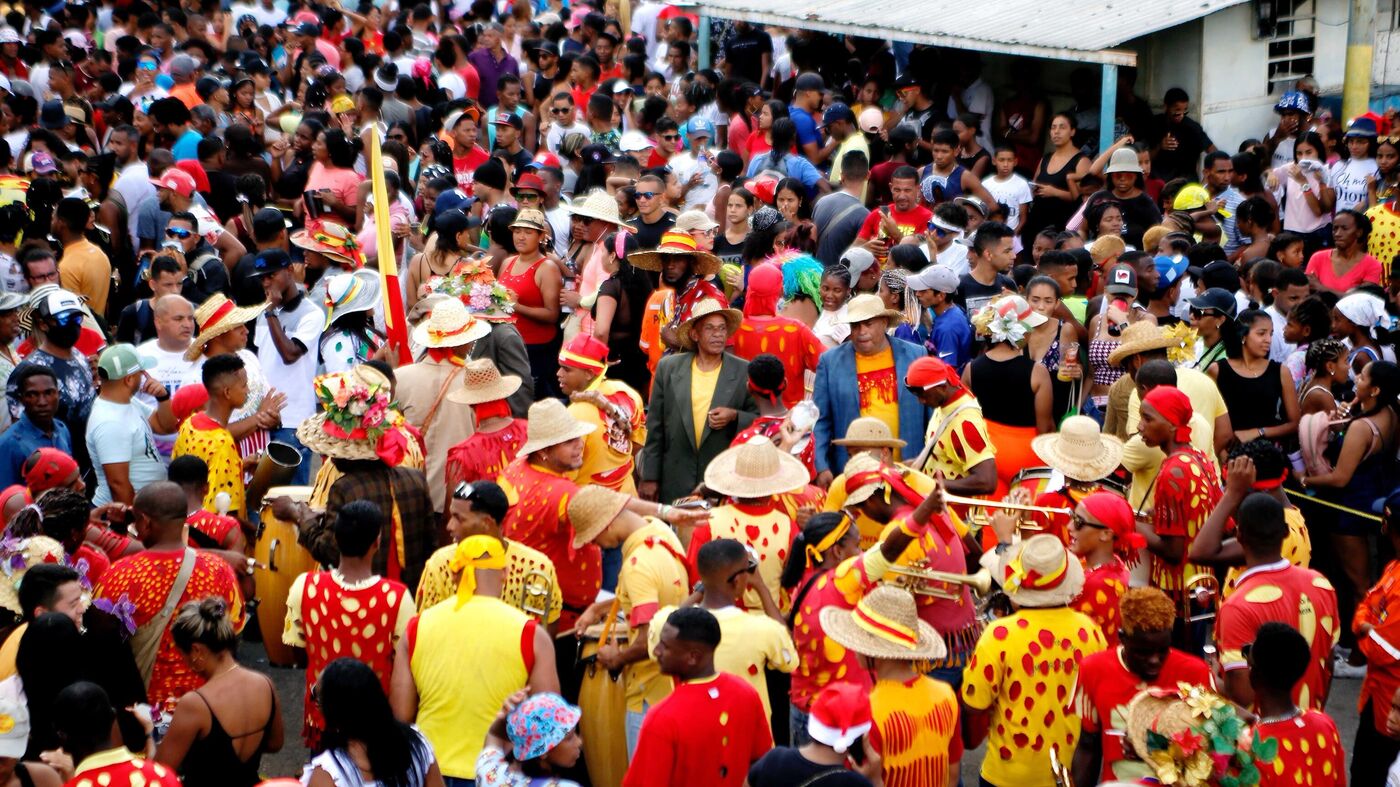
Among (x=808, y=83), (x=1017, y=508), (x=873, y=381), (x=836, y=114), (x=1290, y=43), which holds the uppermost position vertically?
(x=1290, y=43)

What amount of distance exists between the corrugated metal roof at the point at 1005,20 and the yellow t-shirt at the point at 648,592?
9.00m

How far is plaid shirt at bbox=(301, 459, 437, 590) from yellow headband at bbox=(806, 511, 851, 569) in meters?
1.91

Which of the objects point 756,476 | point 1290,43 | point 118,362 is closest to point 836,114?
point 1290,43

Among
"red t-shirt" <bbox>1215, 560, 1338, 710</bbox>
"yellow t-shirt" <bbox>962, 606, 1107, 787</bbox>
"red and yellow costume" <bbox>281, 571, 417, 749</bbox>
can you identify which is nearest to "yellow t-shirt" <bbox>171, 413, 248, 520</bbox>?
"red and yellow costume" <bbox>281, 571, 417, 749</bbox>

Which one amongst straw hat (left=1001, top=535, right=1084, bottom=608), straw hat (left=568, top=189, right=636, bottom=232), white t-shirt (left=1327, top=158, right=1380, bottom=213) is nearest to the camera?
straw hat (left=1001, top=535, right=1084, bottom=608)

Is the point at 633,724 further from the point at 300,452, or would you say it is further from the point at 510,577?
the point at 300,452

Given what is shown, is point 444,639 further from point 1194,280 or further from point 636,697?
point 1194,280

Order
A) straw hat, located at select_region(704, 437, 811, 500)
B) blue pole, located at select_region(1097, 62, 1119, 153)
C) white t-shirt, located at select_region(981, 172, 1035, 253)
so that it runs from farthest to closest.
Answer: blue pole, located at select_region(1097, 62, 1119, 153), white t-shirt, located at select_region(981, 172, 1035, 253), straw hat, located at select_region(704, 437, 811, 500)

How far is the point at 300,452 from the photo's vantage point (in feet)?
30.1

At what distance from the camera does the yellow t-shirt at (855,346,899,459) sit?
8.87 metres

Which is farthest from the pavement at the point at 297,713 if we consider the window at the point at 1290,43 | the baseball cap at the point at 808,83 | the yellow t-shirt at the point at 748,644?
the baseball cap at the point at 808,83

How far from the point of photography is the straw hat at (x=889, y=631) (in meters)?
5.52

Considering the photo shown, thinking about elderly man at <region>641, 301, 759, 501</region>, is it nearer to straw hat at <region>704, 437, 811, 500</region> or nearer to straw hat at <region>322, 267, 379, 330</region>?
straw hat at <region>704, 437, 811, 500</region>

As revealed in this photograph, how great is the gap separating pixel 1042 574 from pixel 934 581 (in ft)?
1.90
